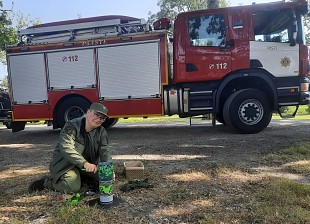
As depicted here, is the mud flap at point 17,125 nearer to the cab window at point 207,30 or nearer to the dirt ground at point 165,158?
the dirt ground at point 165,158

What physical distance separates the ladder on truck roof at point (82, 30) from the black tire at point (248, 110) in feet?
9.52

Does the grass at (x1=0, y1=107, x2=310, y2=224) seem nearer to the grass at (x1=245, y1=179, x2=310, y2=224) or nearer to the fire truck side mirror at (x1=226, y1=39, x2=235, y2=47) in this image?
the grass at (x1=245, y1=179, x2=310, y2=224)

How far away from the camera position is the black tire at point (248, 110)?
7453 millimetres

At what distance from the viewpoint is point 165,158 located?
18.0 ft

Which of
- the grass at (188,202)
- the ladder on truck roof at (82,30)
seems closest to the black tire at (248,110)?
the ladder on truck roof at (82,30)

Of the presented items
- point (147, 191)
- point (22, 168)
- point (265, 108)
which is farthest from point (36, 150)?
point (265, 108)

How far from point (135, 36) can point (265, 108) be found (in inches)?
144

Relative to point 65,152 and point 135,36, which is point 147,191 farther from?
point 135,36

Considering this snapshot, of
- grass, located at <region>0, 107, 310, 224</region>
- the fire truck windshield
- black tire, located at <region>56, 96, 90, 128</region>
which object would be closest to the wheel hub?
the fire truck windshield

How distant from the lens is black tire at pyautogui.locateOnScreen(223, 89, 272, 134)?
7453 mm

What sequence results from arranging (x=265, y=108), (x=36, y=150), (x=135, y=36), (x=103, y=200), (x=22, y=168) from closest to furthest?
(x=103, y=200) → (x=22, y=168) → (x=36, y=150) → (x=265, y=108) → (x=135, y=36)

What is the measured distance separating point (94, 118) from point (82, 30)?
5653mm

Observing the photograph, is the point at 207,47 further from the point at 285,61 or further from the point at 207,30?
the point at 285,61

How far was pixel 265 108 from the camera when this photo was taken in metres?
7.47
